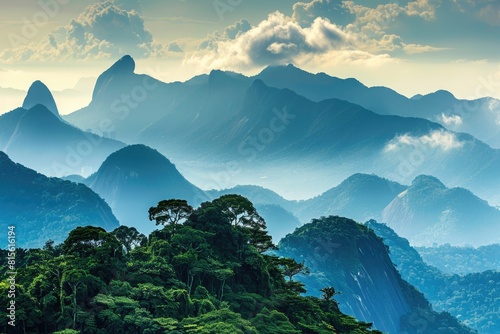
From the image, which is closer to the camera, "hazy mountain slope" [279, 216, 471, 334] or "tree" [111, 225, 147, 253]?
"tree" [111, 225, 147, 253]

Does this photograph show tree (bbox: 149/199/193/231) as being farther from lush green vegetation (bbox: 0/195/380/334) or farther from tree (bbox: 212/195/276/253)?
tree (bbox: 212/195/276/253)

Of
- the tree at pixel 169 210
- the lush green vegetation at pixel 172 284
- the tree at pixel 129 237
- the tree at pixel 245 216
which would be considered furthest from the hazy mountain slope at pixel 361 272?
the tree at pixel 169 210

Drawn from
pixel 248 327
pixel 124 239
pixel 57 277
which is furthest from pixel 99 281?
pixel 124 239

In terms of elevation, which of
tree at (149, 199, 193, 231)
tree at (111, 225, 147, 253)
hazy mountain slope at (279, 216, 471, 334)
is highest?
hazy mountain slope at (279, 216, 471, 334)

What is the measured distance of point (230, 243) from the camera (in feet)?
202

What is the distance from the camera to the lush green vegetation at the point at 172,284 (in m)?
45.0

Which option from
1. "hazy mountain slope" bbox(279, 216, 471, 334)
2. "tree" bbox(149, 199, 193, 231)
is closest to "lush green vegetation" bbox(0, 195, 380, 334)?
"tree" bbox(149, 199, 193, 231)

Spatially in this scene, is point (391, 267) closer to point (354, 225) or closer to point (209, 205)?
point (354, 225)

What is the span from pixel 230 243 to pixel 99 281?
16222mm

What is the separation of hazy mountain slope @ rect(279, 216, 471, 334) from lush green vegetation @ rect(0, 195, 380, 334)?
9507 cm

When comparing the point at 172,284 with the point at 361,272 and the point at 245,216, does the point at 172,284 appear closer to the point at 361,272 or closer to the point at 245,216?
the point at 245,216

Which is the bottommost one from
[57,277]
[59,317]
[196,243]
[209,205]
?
[59,317]

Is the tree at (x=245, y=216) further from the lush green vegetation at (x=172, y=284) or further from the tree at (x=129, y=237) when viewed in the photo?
the tree at (x=129, y=237)

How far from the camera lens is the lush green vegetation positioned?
45.0 meters
